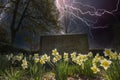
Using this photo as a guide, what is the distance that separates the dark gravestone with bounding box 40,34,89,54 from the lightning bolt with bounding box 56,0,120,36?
7797 mm

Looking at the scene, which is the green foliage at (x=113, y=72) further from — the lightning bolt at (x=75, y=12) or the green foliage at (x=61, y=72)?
the lightning bolt at (x=75, y=12)

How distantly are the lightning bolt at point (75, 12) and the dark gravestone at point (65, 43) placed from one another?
780cm

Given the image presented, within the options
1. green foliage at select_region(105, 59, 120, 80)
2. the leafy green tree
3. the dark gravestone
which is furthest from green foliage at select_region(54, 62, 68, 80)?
the leafy green tree

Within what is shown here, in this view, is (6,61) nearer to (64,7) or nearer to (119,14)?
(64,7)

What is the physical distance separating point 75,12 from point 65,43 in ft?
26.1

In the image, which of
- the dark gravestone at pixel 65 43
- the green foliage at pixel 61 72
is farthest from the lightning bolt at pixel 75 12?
the green foliage at pixel 61 72

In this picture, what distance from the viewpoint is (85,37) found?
746 cm

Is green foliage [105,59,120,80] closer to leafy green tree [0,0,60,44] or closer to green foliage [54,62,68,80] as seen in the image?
green foliage [54,62,68,80]

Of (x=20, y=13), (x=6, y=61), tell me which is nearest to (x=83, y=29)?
(x=20, y=13)

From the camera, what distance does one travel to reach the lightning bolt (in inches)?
603

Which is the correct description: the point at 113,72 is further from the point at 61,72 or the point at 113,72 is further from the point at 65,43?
the point at 65,43

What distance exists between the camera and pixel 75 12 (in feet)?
49.9

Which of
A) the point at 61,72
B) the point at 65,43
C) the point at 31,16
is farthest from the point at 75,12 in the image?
the point at 61,72

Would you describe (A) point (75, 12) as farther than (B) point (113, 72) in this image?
Yes
